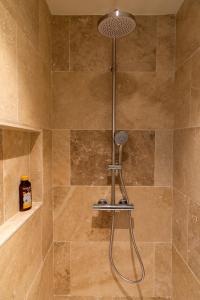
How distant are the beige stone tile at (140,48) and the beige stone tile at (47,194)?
69 centimetres

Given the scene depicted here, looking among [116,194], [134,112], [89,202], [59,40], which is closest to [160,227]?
[116,194]

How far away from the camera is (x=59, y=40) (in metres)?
1.33

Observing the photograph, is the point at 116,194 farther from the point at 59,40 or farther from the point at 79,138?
the point at 59,40

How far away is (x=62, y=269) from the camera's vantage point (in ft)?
4.55

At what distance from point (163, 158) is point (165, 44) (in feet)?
2.50

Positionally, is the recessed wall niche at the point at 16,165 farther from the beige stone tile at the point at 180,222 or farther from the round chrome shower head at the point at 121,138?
the beige stone tile at the point at 180,222

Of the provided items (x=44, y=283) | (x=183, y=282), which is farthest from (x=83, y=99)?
(x=183, y=282)

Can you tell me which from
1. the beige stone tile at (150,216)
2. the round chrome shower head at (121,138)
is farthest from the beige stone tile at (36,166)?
the beige stone tile at (150,216)

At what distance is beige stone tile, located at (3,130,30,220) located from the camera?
33.3 inches

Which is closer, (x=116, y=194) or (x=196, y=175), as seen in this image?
(x=196, y=175)

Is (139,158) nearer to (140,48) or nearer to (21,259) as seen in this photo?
(140,48)

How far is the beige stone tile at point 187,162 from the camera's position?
1036 mm

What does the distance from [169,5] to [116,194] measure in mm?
1244

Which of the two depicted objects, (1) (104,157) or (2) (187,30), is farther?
(1) (104,157)
